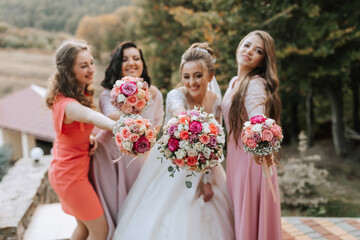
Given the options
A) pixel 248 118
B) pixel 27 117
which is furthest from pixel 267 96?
pixel 27 117

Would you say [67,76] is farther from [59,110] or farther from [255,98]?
[255,98]

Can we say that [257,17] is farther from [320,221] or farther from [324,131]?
[324,131]

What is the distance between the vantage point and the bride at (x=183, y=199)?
2.56 metres

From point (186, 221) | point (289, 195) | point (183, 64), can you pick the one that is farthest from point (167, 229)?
point (289, 195)

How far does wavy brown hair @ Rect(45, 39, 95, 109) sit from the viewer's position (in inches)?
104

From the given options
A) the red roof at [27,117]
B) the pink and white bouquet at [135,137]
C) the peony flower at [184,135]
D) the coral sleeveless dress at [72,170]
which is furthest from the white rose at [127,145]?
the red roof at [27,117]

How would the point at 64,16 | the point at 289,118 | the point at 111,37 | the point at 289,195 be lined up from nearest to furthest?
1. the point at 289,195
2. the point at 289,118
3. the point at 111,37
4. the point at 64,16

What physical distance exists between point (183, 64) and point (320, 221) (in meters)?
2.98

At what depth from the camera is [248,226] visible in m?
2.63

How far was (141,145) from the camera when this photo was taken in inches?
81.4

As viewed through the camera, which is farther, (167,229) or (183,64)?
(183,64)

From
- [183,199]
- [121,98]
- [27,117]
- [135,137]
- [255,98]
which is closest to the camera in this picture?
[135,137]

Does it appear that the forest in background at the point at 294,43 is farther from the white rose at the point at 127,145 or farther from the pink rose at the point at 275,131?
the pink rose at the point at 275,131

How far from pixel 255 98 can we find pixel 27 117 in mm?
15419
